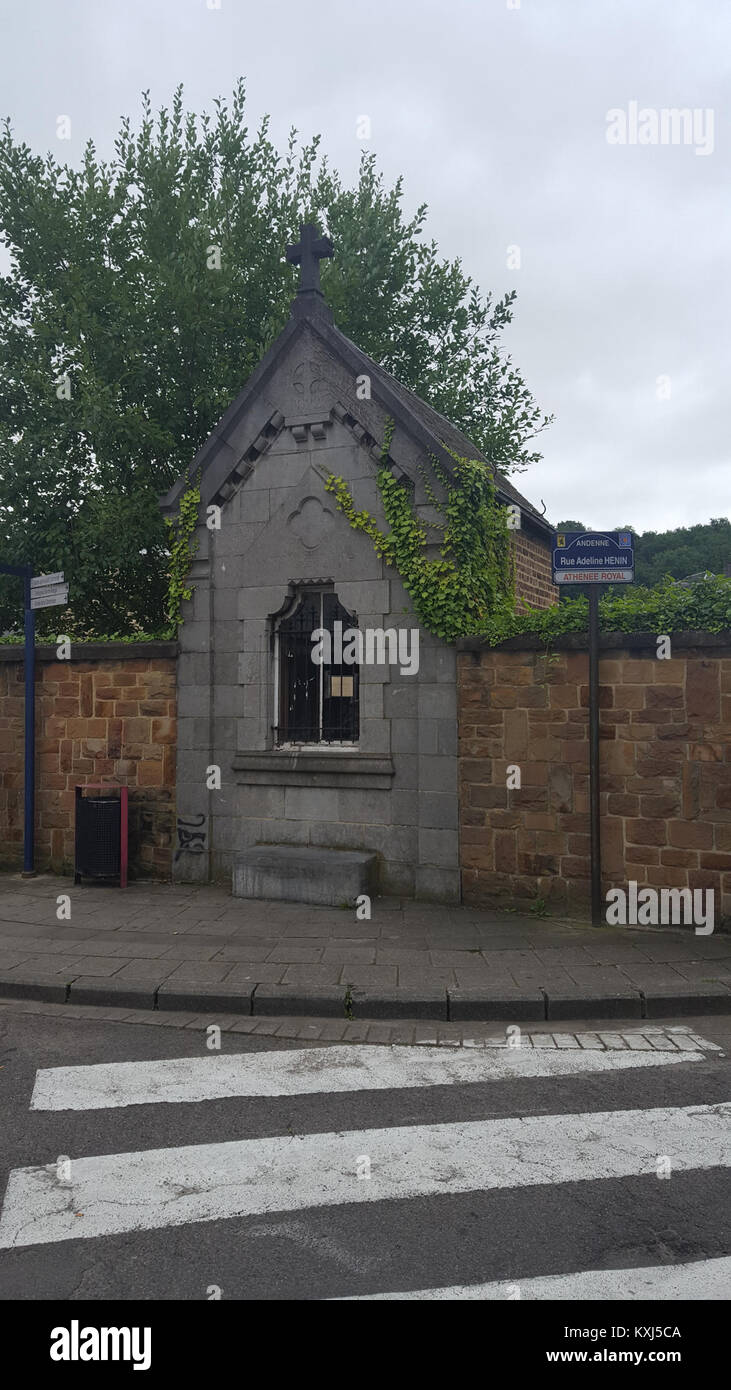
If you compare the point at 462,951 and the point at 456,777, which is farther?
the point at 456,777

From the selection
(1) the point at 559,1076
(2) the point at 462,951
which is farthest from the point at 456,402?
(1) the point at 559,1076

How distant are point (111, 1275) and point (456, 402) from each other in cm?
1728

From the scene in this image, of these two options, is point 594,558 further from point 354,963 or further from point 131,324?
point 131,324

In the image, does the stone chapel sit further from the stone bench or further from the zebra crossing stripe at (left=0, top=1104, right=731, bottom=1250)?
the zebra crossing stripe at (left=0, top=1104, right=731, bottom=1250)

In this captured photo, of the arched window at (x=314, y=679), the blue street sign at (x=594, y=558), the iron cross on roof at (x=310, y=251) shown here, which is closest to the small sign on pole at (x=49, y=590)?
the arched window at (x=314, y=679)

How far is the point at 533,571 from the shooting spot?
13406 mm

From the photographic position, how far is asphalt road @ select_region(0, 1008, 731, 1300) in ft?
10.1

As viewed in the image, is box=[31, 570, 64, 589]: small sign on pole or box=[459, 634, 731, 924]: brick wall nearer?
box=[459, 634, 731, 924]: brick wall

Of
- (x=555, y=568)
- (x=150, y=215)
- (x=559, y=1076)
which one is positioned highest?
(x=150, y=215)

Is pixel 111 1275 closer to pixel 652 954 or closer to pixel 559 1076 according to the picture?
pixel 559 1076

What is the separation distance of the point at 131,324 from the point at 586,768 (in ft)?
36.6

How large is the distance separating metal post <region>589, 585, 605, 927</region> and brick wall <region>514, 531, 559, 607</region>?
4080 millimetres

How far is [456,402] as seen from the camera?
60.0 ft

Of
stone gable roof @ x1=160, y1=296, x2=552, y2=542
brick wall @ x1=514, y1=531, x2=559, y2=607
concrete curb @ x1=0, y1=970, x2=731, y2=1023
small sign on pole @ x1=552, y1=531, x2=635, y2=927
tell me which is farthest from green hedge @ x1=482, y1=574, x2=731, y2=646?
brick wall @ x1=514, y1=531, x2=559, y2=607
